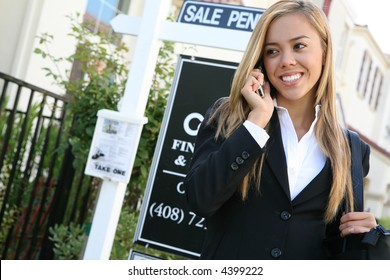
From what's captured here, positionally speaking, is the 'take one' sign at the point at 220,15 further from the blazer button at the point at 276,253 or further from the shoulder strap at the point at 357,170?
the blazer button at the point at 276,253

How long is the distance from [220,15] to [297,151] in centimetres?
126

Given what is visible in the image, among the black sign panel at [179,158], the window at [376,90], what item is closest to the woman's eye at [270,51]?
the black sign panel at [179,158]

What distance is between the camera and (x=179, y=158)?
293cm

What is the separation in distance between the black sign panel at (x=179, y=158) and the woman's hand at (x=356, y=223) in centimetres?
127

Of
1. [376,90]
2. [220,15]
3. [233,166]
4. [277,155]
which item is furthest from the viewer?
[376,90]

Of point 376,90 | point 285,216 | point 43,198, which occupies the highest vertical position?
point 376,90

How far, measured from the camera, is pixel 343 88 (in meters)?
21.0

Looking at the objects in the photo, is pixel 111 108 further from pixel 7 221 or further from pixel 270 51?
pixel 270 51

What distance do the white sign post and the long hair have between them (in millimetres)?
948

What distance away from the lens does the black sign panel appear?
2881mm

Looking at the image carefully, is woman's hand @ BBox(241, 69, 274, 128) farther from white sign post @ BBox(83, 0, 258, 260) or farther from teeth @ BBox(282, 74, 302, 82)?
white sign post @ BBox(83, 0, 258, 260)

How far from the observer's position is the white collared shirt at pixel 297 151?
1673 mm

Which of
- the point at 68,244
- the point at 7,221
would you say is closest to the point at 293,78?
the point at 68,244
